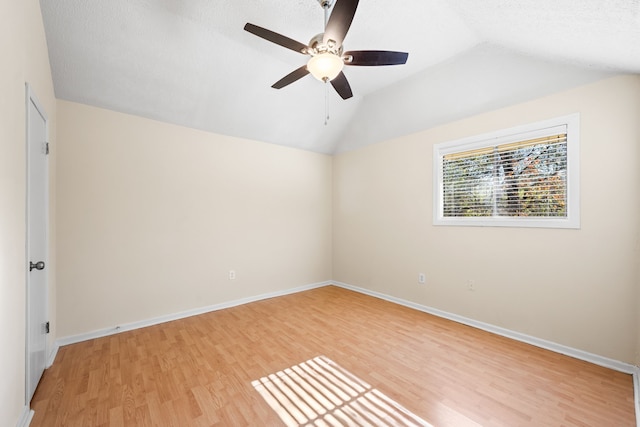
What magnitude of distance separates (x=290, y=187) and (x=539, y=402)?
3589 mm

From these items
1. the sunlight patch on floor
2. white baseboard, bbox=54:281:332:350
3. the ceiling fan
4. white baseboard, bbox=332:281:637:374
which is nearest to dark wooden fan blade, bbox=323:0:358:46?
the ceiling fan

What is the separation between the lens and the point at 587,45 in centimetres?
179

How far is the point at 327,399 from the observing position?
1.81 meters

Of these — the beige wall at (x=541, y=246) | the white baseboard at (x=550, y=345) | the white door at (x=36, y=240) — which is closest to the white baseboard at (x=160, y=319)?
the white door at (x=36, y=240)

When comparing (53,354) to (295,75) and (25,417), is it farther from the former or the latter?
(295,75)

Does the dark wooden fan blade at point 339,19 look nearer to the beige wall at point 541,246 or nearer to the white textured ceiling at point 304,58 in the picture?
the white textured ceiling at point 304,58

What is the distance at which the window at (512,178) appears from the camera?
7.91 feet

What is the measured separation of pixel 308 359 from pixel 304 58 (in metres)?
2.93

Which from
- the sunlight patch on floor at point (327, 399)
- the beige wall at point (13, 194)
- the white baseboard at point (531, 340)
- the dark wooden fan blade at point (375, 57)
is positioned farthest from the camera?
the white baseboard at point (531, 340)

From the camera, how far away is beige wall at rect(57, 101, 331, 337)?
8.66 feet

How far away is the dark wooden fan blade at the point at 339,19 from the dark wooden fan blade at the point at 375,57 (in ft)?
0.54

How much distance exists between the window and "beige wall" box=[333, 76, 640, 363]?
0.28 ft

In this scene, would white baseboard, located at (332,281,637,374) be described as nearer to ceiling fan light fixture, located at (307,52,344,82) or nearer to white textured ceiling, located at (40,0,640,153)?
white textured ceiling, located at (40,0,640,153)

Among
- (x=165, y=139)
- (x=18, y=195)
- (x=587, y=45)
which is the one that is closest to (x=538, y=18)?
(x=587, y=45)
